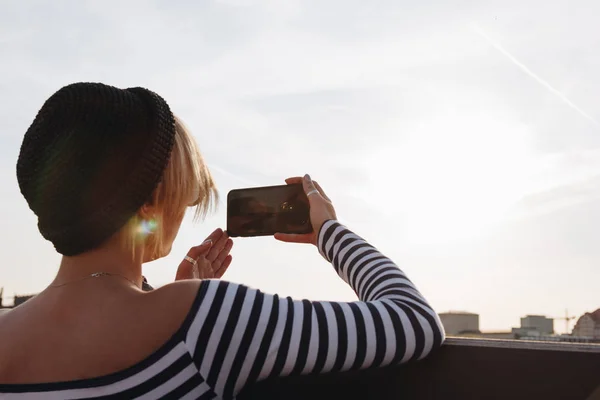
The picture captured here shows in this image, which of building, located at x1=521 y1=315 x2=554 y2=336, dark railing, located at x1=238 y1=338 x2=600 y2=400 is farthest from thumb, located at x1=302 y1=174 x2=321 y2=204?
building, located at x1=521 y1=315 x2=554 y2=336

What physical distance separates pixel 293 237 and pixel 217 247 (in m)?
0.49

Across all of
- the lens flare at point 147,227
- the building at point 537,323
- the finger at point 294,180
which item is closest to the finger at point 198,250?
the finger at point 294,180

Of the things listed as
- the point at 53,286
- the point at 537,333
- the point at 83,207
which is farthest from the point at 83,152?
the point at 537,333

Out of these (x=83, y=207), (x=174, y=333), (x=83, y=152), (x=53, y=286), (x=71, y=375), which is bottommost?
(x=71, y=375)

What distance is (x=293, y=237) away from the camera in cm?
248

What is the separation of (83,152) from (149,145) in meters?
0.18

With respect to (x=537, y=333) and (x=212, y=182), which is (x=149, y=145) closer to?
(x=212, y=182)

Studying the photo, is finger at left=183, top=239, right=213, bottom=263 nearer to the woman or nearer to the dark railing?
the woman

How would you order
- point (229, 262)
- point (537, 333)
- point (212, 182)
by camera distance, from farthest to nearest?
1. point (537, 333)
2. point (229, 262)
3. point (212, 182)

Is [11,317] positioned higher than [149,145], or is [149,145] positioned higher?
[149,145]

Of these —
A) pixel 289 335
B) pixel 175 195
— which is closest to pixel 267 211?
pixel 175 195

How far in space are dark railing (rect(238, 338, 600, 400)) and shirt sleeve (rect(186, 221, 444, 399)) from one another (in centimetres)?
9

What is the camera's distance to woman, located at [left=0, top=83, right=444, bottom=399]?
1.76 meters

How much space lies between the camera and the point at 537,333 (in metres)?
82.8
